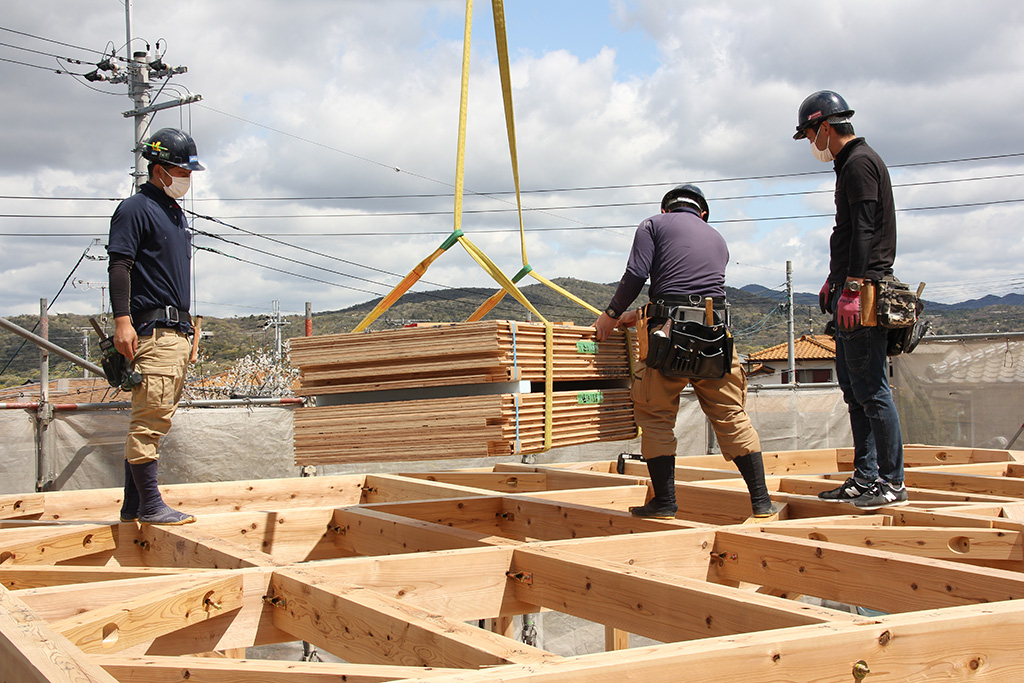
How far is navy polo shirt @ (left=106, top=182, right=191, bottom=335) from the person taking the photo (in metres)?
4.03

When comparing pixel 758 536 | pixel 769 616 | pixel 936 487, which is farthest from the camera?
pixel 936 487

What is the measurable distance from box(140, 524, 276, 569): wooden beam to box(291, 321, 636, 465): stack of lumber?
34.4 inches

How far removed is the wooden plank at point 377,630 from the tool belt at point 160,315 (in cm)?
176

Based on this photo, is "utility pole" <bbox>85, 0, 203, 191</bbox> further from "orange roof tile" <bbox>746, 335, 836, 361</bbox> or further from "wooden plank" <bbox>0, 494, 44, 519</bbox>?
"orange roof tile" <bbox>746, 335, 836, 361</bbox>

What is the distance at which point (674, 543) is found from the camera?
355 cm

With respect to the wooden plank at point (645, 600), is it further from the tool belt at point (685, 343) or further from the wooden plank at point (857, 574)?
the tool belt at point (685, 343)

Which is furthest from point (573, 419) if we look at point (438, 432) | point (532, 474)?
point (532, 474)

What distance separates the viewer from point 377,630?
246 cm

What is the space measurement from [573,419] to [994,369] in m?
Answer: 8.53

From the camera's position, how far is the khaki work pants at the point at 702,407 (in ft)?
13.7

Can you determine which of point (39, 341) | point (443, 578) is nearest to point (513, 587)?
point (443, 578)

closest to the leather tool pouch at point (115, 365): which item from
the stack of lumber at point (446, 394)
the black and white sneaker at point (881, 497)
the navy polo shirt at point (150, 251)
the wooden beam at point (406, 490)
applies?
the navy polo shirt at point (150, 251)

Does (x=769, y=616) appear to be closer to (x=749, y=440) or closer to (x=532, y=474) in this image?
(x=749, y=440)

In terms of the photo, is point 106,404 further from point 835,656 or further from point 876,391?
point 835,656
